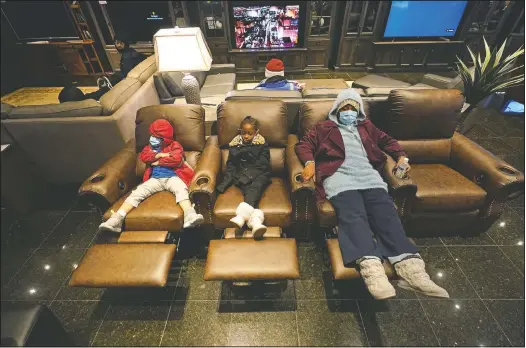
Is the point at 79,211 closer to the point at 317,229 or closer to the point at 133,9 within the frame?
the point at 317,229

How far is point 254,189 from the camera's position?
7.14 ft

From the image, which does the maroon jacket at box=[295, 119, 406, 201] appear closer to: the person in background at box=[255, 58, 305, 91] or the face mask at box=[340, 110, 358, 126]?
the face mask at box=[340, 110, 358, 126]

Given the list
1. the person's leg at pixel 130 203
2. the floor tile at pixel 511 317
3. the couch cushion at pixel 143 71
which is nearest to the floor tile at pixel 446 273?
the floor tile at pixel 511 317

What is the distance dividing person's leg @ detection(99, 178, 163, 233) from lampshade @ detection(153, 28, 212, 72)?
1.18 m

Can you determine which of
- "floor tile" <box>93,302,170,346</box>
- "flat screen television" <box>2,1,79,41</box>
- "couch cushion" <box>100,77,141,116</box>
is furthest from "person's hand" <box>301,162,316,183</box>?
"flat screen television" <box>2,1,79,41</box>

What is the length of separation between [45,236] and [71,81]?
561cm

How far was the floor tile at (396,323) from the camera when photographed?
5.74ft

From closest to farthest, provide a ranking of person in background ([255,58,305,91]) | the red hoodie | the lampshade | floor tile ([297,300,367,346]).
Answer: floor tile ([297,300,367,346]), the red hoodie, the lampshade, person in background ([255,58,305,91])

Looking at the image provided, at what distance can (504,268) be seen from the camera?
7.09ft

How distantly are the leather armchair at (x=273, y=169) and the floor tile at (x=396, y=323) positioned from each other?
0.85 m

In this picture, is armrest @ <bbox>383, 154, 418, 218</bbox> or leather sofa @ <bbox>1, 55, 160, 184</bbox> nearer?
armrest @ <bbox>383, 154, 418, 218</bbox>

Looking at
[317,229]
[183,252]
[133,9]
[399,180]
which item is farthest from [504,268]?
[133,9]

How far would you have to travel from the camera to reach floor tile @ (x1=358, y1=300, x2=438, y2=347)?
175 cm

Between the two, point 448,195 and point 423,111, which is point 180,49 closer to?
point 423,111
